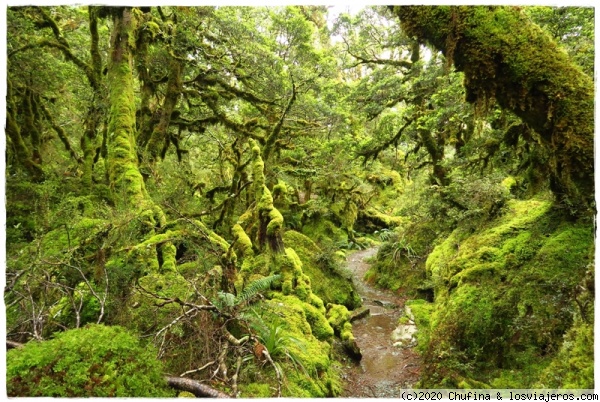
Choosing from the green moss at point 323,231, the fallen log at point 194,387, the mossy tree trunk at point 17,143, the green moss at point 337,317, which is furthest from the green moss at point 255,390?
the green moss at point 323,231

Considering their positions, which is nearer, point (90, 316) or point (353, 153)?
point (90, 316)

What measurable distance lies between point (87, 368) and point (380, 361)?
5.61m

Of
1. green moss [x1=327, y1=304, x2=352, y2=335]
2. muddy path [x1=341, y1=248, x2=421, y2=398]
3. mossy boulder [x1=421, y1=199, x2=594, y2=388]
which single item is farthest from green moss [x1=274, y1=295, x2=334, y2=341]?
mossy boulder [x1=421, y1=199, x2=594, y2=388]

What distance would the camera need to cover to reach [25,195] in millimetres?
8094

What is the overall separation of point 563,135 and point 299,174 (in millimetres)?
8635

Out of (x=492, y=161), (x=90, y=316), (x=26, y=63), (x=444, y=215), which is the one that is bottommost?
(x=90, y=316)

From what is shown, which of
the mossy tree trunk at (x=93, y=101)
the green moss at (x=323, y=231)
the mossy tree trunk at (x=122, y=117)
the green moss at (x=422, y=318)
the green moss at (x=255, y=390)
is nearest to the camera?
the green moss at (x=255, y=390)

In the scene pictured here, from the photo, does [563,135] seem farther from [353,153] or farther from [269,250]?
[353,153]

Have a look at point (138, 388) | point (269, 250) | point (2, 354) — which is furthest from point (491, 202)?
point (2, 354)

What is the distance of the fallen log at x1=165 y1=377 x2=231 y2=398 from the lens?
3510 millimetres

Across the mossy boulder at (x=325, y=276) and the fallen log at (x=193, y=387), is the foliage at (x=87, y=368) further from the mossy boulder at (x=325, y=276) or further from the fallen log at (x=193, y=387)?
the mossy boulder at (x=325, y=276)

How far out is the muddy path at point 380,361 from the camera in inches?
238

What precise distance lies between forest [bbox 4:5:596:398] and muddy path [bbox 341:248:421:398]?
176 mm

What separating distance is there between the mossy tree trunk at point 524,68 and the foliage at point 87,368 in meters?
4.95
